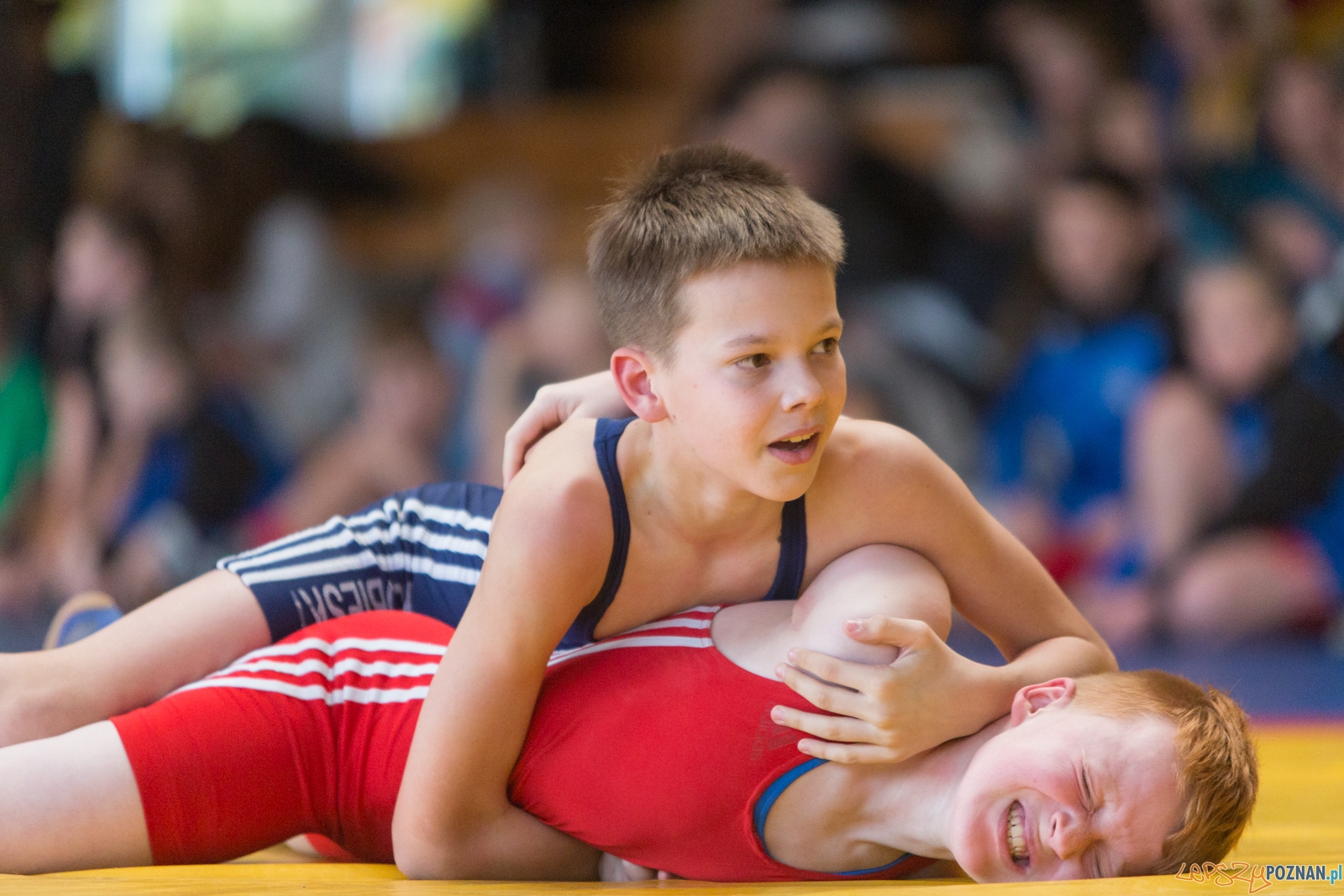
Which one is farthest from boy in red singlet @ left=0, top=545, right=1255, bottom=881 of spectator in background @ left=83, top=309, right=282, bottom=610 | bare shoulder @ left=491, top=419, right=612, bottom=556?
spectator in background @ left=83, top=309, right=282, bottom=610

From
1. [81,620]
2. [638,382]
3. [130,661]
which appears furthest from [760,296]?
[81,620]

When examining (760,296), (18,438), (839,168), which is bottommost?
(760,296)

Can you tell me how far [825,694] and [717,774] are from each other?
0.14 meters

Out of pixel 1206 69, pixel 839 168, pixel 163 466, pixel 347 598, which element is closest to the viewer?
pixel 347 598

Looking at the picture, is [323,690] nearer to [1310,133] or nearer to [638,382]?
[638,382]

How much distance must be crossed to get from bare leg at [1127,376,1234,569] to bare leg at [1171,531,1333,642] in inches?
4.4

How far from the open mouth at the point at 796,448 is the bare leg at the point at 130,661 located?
76cm

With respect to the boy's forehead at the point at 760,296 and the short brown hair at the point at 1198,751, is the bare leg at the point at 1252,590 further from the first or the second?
the boy's forehead at the point at 760,296

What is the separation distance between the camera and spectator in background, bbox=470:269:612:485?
4.29m

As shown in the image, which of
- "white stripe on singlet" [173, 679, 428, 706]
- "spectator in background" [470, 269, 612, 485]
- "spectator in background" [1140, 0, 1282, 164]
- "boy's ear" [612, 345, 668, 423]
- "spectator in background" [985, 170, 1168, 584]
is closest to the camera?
"boy's ear" [612, 345, 668, 423]

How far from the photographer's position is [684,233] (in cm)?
137

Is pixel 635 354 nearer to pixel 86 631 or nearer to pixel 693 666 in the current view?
pixel 693 666

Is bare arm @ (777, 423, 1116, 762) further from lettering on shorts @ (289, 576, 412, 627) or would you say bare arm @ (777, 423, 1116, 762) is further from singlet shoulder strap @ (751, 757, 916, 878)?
lettering on shorts @ (289, 576, 412, 627)

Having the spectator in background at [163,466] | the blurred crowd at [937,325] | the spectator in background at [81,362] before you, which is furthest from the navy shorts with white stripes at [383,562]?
the spectator in background at [81,362]
